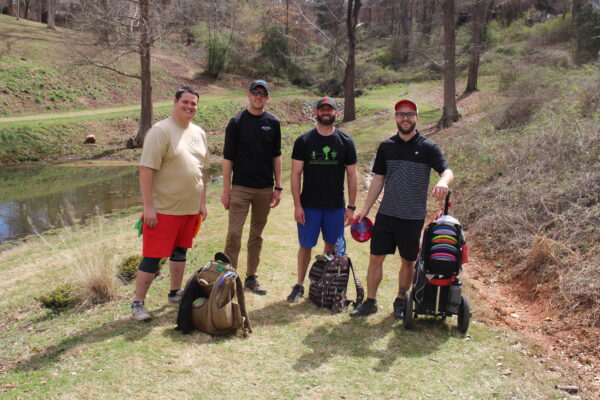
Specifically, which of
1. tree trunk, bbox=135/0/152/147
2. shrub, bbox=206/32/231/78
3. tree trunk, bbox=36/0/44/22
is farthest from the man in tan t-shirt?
tree trunk, bbox=36/0/44/22

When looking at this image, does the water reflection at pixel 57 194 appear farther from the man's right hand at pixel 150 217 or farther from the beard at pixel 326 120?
the beard at pixel 326 120

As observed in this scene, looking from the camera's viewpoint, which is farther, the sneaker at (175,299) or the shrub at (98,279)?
the shrub at (98,279)

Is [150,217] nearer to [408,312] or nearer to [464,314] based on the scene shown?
[408,312]

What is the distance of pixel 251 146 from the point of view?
17.1ft

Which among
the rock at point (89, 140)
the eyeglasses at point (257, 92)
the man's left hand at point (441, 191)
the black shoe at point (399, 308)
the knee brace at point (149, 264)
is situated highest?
the eyeglasses at point (257, 92)

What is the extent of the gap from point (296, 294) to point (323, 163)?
1.50 meters

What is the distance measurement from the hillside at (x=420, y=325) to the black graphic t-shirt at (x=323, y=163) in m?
1.18

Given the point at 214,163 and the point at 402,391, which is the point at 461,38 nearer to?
the point at 214,163

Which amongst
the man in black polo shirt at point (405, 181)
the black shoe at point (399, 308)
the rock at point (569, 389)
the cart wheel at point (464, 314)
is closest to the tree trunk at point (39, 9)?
the man in black polo shirt at point (405, 181)

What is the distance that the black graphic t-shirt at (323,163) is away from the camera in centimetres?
503

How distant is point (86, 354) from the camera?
13.7ft

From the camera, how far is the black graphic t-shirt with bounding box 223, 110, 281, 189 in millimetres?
5195

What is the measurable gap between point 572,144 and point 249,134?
5889 millimetres

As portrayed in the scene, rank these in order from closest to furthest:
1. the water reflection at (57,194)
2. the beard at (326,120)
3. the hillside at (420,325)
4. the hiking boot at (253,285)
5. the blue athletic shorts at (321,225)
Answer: the hillside at (420,325)
the beard at (326,120)
the blue athletic shorts at (321,225)
the hiking boot at (253,285)
the water reflection at (57,194)
